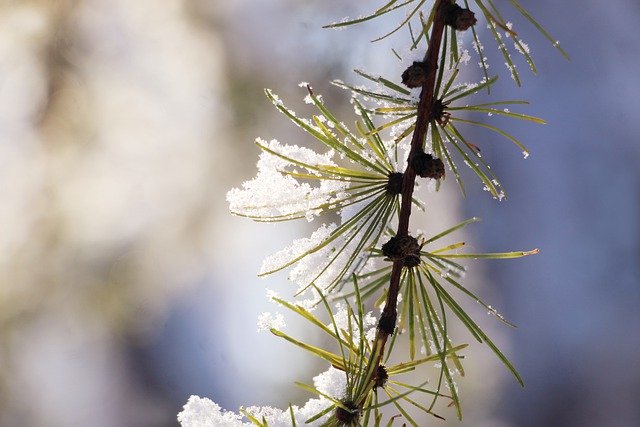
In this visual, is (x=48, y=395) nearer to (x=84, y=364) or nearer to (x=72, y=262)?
(x=84, y=364)

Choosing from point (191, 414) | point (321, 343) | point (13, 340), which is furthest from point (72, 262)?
point (191, 414)

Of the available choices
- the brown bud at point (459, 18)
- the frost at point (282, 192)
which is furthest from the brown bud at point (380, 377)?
the brown bud at point (459, 18)

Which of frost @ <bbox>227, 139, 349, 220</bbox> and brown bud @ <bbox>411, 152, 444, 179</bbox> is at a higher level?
frost @ <bbox>227, 139, 349, 220</bbox>

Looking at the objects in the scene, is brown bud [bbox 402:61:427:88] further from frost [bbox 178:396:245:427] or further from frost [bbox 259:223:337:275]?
frost [bbox 178:396:245:427]

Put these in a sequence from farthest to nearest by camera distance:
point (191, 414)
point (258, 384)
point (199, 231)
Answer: point (199, 231) → point (258, 384) → point (191, 414)

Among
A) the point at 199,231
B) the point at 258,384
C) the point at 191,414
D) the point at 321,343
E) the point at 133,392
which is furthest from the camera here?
the point at 199,231

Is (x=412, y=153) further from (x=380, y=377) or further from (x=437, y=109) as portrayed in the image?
(x=380, y=377)

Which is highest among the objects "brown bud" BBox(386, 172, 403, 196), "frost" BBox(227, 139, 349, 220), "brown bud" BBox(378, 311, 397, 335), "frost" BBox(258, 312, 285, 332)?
"frost" BBox(227, 139, 349, 220)

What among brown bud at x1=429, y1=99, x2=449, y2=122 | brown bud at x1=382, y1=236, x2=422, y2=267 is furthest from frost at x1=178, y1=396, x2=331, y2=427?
brown bud at x1=429, y1=99, x2=449, y2=122

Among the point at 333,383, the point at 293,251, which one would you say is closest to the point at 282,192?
the point at 293,251
